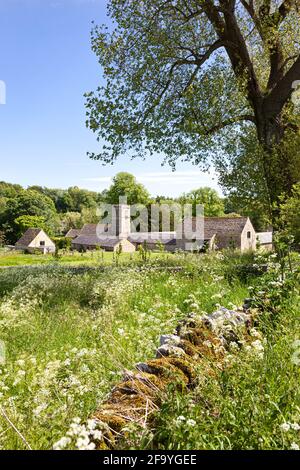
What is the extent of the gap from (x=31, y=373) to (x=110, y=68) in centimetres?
1402

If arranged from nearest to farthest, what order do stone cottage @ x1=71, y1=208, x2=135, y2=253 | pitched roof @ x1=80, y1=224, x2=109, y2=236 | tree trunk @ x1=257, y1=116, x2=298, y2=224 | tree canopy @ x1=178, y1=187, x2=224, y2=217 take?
tree trunk @ x1=257, y1=116, x2=298, y2=224, stone cottage @ x1=71, y1=208, x2=135, y2=253, pitched roof @ x1=80, y1=224, x2=109, y2=236, tree canopy @ x1=178, y1=187, x2=224, y2=217

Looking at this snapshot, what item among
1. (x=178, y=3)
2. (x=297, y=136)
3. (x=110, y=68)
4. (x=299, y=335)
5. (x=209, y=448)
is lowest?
(x=209, y=448)

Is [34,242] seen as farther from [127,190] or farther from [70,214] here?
[70,214]

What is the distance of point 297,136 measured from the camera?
1484 cm

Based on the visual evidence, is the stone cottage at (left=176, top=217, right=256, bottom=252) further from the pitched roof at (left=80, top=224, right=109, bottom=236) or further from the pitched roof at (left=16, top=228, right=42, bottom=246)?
the pitched roof at (left=16, top=228, right=42, bottom=246)

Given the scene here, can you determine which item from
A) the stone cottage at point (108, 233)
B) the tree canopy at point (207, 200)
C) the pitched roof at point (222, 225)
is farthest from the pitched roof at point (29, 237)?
the pitched roof at point (222, 225)

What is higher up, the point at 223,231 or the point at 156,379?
the point at 223,231

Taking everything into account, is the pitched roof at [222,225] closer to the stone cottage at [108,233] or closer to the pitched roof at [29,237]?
the stone cottage at [108,233]

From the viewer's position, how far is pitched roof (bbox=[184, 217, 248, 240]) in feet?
158

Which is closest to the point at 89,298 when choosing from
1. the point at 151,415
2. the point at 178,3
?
the point at 151,415

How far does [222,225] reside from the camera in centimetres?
4938

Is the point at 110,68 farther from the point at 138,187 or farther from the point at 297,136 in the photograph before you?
the point at 138,187

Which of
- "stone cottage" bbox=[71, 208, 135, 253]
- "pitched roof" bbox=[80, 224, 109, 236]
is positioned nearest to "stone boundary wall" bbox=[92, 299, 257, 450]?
"stone cottage" bbox=[71, 208, 135, 253]

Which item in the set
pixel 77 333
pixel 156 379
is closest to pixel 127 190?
pixel 77 333
